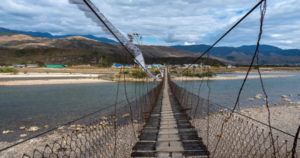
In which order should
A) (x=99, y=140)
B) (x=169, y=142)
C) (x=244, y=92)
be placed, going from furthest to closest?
(x=244, y=92) < (x=99, y=140) < (x=169, y=142)

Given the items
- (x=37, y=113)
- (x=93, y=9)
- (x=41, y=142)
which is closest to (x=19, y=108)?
(x=37, y=113)

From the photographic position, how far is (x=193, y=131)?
12.7ft

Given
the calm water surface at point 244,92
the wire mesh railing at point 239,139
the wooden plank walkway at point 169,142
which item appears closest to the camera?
the wooden plank walkway at point 169,142

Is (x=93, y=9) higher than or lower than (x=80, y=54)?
lower

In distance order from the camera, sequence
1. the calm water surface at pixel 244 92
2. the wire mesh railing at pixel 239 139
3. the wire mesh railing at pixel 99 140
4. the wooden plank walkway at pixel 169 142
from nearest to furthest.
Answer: the wooden plank walkway at pixel 169 142, the wire mesh railing at pixel 99 140, the wire mesh railing at pixel 239 139, the calm water surface at pixel 244 92

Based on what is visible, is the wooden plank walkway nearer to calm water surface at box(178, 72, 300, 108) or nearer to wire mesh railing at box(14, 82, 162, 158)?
wire mesh railing at box(14, 82, 162, 158)

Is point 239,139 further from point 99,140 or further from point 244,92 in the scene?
point 244,92

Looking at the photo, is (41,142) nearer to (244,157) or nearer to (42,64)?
(244,157)

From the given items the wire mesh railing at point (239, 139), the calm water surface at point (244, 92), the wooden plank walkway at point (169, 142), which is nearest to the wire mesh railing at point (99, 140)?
the wooden plank walkway at point (169, 142)

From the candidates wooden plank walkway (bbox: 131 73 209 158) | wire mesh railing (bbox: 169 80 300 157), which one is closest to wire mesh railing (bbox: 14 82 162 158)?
wooden plank walkway (bbox: 131 73 209 158)

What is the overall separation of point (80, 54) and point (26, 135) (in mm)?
75046

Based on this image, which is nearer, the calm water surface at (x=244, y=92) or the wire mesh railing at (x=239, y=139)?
the wire mesh railing at (x=239, y=139)

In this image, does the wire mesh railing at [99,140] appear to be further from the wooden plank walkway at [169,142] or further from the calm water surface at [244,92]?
the calm water surface at [244,92]

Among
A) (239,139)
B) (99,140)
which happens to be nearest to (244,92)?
(239,139)
